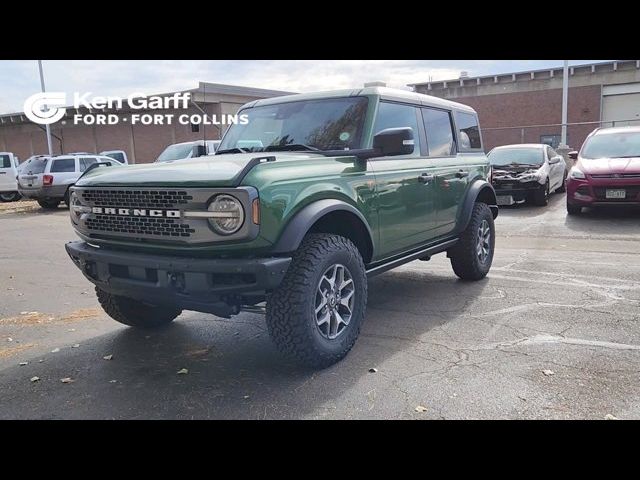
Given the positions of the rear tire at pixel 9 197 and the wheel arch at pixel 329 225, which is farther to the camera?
the rear tire at pixel 9 197

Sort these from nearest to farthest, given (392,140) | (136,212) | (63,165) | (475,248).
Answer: (136,212) → (392,140) → (475,248) → (63,165)

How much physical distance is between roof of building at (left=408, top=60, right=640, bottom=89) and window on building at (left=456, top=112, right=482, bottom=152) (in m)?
27.1

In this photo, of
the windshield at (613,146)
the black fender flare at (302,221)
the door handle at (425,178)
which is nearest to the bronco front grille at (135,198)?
the black fender flare at (302,221)

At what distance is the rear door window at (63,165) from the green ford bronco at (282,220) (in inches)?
573

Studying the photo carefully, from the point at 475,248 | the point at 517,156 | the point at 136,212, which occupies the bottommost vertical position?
the point at 475,248

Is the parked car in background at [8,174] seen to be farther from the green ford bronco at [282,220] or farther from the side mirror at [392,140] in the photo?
the side mirror at [392,140]

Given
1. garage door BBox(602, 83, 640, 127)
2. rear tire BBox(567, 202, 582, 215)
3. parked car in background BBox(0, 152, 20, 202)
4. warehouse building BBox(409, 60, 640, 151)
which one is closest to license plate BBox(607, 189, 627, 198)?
rear tire BBox(567, 202, 582, 215)

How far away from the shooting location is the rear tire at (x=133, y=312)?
446cm

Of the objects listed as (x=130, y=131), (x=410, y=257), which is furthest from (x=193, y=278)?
(x=130, y=131)

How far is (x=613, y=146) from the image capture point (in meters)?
10.8

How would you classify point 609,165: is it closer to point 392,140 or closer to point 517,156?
point 517,156

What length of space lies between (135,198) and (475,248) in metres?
3.80

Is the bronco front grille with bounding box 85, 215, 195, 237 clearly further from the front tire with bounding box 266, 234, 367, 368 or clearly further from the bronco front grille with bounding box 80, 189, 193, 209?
the front tire with bounding box 266, 234, 367, 368

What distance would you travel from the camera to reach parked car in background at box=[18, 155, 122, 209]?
56.7 feet
